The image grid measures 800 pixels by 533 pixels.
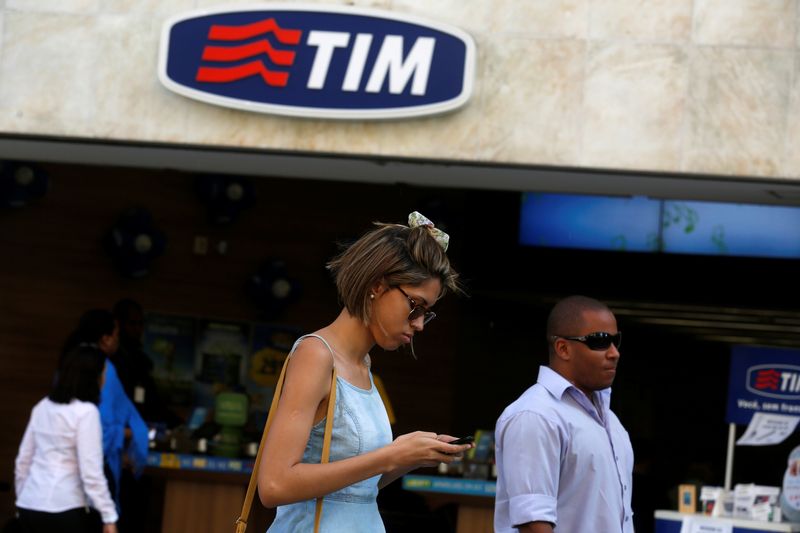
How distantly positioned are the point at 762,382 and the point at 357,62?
3058 millimetres

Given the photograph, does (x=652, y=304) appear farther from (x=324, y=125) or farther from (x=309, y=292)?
(x=324, y=125)

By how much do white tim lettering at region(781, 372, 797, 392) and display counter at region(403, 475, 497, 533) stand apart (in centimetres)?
221

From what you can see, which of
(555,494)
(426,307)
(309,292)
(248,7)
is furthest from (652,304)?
(426,307)

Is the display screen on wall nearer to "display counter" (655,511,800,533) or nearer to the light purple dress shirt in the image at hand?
"display counter" (655,511,800,533)

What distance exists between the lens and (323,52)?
8.03 metres

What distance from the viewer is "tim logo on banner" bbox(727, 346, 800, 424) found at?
24.3 ft

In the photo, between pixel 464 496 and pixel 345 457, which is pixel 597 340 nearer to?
pixel 345 457

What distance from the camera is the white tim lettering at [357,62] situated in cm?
800

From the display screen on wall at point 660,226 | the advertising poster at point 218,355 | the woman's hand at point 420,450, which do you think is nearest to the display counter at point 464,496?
the display screen on wall at point 660,226

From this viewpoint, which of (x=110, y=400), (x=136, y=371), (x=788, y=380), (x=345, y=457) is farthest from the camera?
(x=136, y=371)

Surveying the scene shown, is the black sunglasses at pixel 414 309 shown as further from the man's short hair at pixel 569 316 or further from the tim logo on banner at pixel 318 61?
the tim logo on banner at pixel 318 61

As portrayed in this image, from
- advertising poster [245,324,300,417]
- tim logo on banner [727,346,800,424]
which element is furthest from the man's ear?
A: advertising poster [245,324,300,417]

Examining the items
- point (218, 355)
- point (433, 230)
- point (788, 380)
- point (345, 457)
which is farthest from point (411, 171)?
point (345, 457)

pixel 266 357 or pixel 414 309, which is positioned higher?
pixel 414 309
